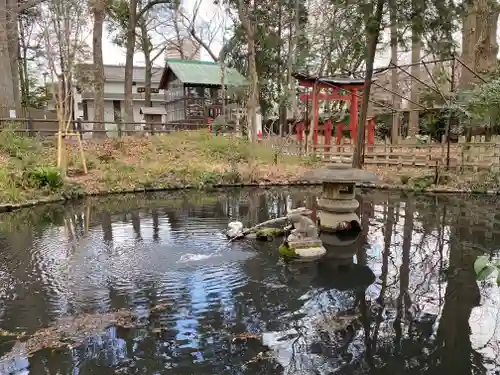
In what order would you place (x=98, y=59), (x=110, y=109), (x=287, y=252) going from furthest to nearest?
(x=110, y=109)
(x=98, y=59)
(x=287, y=252)

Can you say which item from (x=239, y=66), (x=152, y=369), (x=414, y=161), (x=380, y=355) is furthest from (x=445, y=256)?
(x=239, y=66)

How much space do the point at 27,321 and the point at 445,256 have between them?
20.5ft

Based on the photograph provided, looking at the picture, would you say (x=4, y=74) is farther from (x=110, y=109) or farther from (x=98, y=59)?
(x=110, y=109)

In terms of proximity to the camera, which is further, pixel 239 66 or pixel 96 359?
pixel 239 66

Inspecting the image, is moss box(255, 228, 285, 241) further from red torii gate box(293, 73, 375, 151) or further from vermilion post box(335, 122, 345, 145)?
vermilion post box(335, 122, 345, 145)

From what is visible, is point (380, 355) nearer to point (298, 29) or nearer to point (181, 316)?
point (181, 316)

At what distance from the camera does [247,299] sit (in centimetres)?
543

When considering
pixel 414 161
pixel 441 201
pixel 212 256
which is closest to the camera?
pixel 212 256

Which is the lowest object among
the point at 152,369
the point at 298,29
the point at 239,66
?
the point at 152,369

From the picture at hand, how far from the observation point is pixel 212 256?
7.14 m

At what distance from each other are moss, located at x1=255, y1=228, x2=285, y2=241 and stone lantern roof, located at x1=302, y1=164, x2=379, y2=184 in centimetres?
127

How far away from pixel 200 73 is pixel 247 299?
103ft

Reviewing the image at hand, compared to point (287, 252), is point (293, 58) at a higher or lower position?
higher

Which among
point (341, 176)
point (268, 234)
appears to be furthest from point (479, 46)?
point (268, 234)
